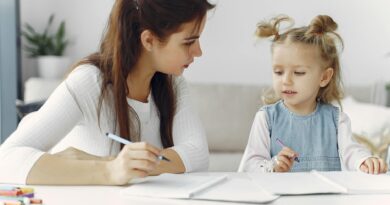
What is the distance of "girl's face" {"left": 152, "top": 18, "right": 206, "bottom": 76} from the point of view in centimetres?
146

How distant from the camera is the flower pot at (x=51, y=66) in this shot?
367 centimetres

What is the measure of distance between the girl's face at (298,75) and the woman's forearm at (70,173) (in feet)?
2.12

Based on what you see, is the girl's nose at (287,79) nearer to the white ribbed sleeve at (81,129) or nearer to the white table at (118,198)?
the white ribbed sleeve at (81,129)

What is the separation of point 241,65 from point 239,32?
0.19m

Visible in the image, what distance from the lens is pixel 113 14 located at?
148 cm

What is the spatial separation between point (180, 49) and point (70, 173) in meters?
0.45

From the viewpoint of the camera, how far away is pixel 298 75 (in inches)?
66.1

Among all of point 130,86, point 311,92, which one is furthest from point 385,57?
point 130,86

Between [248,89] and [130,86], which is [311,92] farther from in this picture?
[248,89]

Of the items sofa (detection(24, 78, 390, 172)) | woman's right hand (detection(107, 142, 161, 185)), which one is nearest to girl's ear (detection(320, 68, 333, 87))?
woman's right hand (detection(107, 142, 161, 185))

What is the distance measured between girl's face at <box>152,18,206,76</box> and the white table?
0.42m

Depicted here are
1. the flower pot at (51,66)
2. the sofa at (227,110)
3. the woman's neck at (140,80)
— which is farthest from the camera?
the flower pot at (51,66)

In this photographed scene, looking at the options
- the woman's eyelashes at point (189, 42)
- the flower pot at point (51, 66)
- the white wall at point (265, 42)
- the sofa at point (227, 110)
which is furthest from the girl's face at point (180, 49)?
the flower pot at point (51, 66)

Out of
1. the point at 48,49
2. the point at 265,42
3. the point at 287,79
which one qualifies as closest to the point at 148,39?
the point at 287,79
